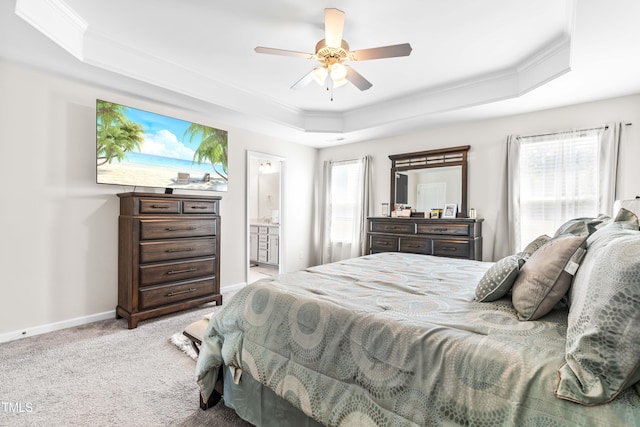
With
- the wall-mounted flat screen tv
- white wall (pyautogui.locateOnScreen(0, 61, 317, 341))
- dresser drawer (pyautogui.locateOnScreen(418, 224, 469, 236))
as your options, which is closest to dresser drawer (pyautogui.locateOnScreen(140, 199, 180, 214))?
the wall-mounted flat screen tv

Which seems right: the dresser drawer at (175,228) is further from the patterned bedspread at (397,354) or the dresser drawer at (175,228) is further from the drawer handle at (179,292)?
the patterned bedspread at (397,354)

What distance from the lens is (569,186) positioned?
11.6 ft

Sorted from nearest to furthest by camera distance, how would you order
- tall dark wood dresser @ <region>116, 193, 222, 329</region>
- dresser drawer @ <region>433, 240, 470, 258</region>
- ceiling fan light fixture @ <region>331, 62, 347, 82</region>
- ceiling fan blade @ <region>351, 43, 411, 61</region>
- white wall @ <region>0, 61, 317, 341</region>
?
ceiling fan blade @ <region>351, 43, 411, 61</region>, ceiling fan light fixture @ <region>331, 62, 347, 82</region>, white wall @ <region>0, 61, 317, 341</region>, tall dark wood dresser @ <region>116, 193, 222, 329</region>, dresser drawer @ <region>433, 240, 470, 258</region>

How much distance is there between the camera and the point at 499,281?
1.47m

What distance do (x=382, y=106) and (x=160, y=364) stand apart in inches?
159

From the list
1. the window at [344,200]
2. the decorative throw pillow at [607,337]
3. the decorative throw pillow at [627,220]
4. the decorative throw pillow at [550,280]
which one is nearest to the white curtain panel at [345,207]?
the window at [344,200]

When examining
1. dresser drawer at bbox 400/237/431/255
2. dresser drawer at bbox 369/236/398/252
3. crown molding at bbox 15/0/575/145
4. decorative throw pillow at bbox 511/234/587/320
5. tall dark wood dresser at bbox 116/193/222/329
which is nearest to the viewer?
decorative throw pillow at bbox 511/234/587/320

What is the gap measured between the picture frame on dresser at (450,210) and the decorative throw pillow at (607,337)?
349 cm

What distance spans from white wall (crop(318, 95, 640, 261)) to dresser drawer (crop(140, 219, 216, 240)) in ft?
9.26

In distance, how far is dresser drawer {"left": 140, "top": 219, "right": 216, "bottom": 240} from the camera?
10.4 feet

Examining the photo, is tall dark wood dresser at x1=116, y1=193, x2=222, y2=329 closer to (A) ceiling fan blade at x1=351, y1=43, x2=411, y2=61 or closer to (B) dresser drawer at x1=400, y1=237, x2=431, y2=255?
(A) ceiling fan blade at x1=351, y1=43, x2=411, y2=61

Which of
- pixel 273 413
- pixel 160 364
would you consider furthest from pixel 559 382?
pixel 160 364

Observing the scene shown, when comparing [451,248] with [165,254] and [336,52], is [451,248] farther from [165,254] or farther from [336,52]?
[165,254]

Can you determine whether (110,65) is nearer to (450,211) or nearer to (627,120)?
(450,211)
